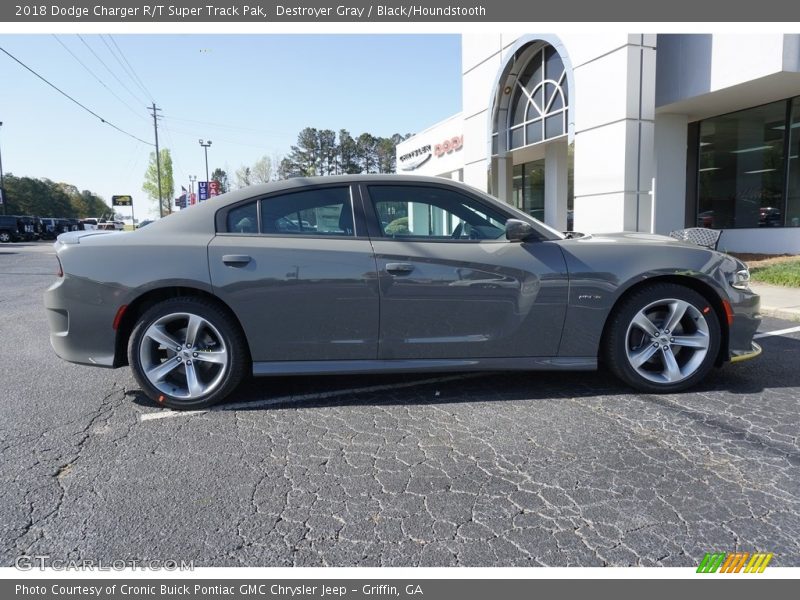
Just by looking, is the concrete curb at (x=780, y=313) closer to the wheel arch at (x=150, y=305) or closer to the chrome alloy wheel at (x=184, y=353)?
the wheel arch at (x=150, y=305)

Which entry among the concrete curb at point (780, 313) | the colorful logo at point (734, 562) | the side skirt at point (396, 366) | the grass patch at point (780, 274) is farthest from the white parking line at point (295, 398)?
the grass patch at point (780, 274)

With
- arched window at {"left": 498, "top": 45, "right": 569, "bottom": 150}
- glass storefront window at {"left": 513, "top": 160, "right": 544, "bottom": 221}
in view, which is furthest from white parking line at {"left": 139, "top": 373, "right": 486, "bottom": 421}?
glass storefront window at {"left": 513, "top": 160, "right": 544, "bottom": 221}

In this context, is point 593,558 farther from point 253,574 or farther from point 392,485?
point 253,574

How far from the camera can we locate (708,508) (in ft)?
7.45

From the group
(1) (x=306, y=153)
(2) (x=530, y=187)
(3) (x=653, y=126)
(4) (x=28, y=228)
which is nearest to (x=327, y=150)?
(1) (x=306, y=153)

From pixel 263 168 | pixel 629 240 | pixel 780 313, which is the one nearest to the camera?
pixel 629 240

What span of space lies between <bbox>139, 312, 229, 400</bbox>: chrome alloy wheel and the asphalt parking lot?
19 cm

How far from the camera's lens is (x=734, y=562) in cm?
195

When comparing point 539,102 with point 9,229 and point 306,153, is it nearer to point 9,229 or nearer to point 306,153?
point 9,229

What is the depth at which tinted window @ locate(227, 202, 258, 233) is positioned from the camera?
3.56 meters

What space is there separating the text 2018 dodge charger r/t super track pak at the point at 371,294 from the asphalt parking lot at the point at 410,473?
0.31 metres

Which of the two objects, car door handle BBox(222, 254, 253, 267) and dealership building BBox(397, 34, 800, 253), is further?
dealership building BBox(397, 34, 800, 253)

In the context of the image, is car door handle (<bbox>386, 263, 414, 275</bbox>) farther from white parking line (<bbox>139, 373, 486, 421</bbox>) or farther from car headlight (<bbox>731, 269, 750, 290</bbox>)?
car headlight (<bbox>731, 269, 750, 290</bbox>)

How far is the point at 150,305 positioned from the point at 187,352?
16.1 inches
